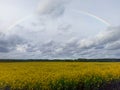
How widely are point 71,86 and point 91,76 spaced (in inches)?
102

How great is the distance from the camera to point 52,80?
15617mm

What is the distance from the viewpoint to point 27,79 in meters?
15.3

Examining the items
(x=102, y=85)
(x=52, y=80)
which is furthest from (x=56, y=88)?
(x=102, y=85)

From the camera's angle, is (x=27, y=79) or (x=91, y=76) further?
(x=91, y=76)

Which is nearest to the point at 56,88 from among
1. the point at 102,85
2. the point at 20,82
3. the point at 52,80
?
the point at 52,80

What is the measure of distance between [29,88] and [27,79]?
3.05 feet

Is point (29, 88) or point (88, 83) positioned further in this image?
point (88, 83)

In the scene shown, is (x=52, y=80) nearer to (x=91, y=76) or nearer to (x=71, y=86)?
(x=71, y=86)

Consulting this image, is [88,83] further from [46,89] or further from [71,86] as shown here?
[46,89]

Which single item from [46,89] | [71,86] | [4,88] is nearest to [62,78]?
[71,86]

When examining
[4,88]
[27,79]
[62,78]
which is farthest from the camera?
[62,78]

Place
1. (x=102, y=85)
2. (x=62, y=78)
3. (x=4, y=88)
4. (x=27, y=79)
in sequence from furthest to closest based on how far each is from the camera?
(x=102, y=85), (x=62, y=78), (x=27, y=79), (x=4, y=88)

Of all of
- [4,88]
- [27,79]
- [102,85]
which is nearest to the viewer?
[4,88]

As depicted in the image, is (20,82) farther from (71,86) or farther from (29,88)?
(71,86)
